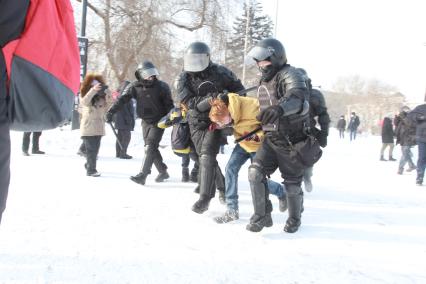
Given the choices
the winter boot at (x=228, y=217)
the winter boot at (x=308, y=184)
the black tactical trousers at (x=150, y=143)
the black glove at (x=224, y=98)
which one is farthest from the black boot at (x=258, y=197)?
the black tactical trousers at (x=150, y=143)

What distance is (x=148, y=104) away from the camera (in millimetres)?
6285

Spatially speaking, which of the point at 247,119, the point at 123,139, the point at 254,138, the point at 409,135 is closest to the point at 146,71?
the point at 247,119

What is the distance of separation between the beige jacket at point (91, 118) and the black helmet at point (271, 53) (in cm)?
358

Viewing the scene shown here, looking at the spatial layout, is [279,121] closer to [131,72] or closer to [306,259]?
[306,259]

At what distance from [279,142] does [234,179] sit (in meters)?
0.87

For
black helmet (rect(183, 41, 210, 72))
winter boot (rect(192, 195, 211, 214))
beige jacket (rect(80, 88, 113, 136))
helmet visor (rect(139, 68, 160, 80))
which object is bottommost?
winter boot (rect(192, 195, 211, 214))

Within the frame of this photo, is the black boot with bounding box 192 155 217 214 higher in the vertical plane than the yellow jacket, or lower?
lower

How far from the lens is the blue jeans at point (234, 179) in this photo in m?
4.65

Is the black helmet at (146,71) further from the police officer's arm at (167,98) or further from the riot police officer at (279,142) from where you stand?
the riot police officer at (279,142)

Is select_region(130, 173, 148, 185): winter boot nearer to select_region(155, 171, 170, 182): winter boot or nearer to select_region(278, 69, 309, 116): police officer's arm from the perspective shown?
select_region(155, 171, 170, 182): winter boot

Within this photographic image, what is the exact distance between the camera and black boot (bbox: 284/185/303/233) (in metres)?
4.19

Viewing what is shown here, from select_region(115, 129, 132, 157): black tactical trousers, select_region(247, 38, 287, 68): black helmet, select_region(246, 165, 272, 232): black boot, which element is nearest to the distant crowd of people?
select_region(246, 165, 272, 232): black boot

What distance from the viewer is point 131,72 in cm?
2152

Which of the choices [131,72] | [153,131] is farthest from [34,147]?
[131,72]
